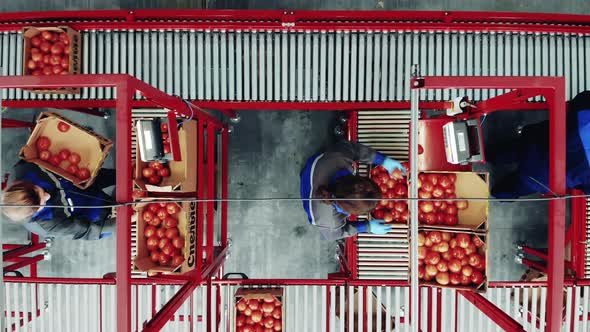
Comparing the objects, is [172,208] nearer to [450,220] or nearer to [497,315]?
[450,220]

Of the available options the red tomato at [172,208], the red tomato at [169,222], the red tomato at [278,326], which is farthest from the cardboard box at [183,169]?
the red tomato at [278,326]

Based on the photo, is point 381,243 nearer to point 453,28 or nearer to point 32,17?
point 453,28

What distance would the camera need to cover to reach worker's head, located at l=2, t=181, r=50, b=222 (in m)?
3.87

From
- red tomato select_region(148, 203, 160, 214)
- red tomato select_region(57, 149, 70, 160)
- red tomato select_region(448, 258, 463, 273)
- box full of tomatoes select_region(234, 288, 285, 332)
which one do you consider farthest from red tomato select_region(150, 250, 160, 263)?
red tomato select_region(448, 258, 463, 273)

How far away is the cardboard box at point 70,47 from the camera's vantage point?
5.01 meters

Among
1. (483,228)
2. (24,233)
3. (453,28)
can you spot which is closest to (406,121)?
(453,28)

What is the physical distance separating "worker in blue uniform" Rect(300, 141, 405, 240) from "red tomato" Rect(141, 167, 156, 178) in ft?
5.89

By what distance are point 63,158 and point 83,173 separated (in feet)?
1.02

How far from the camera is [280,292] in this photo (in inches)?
212

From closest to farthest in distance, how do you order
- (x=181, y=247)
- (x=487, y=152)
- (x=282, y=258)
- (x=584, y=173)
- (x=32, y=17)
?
(x=584, y=173), (x=181, y=247), (x=32, y=17), (x=487, y=152), (x=282, y=258)

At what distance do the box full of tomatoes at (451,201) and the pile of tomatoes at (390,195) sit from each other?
1.00ft

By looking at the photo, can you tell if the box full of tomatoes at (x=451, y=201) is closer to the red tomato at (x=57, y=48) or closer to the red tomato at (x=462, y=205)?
the red tomato at (x=462, y=205)

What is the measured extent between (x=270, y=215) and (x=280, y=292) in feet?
4.36

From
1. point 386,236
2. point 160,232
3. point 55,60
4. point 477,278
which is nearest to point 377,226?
point 386,236
